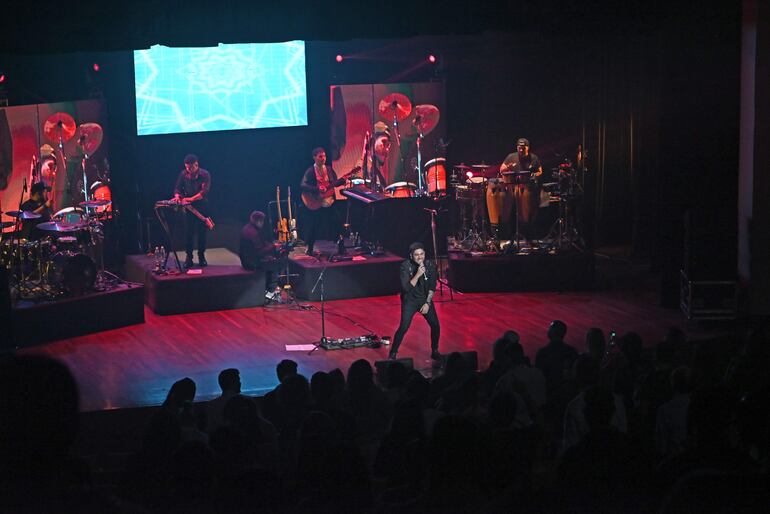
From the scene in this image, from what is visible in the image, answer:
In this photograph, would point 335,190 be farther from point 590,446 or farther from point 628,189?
point 590,446

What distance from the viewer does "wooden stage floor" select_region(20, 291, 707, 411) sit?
1098 centimetres

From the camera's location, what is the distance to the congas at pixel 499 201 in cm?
1522

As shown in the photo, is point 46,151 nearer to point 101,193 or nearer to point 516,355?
point 101,193

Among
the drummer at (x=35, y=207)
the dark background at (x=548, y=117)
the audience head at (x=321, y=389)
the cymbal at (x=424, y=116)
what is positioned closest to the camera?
the audience head at (x=321, y=389)

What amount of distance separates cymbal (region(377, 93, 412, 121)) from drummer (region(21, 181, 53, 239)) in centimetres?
516

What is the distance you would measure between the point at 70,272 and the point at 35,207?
1.32 m

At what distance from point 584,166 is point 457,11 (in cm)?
744

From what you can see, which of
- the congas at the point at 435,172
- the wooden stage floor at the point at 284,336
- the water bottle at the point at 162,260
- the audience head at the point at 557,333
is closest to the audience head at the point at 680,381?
the audience head at the point at 557,333

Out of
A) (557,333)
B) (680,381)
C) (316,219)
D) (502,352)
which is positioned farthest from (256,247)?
(680,381)

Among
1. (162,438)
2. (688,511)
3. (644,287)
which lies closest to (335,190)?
(644,287)

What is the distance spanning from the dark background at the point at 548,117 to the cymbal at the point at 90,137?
67 centimetres

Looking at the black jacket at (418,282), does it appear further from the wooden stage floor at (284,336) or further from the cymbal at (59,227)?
the cymbal at (59,227)

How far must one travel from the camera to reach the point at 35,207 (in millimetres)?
13664

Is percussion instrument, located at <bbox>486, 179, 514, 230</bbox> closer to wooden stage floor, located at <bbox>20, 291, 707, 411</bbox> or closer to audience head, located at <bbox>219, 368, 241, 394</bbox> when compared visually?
wooden stage floor, located at <bbox>20, 291, 707, 411</bbox>
